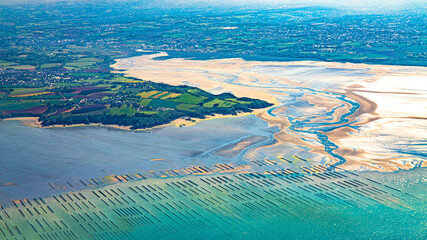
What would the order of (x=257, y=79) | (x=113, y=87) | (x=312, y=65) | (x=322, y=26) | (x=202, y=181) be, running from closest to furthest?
(x=202, y=181)
(x=113, y=87)
(x=257, y=79)
(x=312, y=65)
(x=322, y=26)

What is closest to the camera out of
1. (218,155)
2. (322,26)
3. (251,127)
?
(218,155)

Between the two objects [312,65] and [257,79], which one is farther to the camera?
[312,65]

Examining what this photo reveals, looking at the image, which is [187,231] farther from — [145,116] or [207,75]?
[207,75]

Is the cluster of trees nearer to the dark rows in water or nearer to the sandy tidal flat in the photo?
the sandy tidal flat

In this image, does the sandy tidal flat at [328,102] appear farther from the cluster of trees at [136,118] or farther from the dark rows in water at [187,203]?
the cluster of trees at [136,118]

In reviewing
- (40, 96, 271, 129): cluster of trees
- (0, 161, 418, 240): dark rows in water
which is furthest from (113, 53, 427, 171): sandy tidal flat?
(40, 96, 271, 129): cluster of trees

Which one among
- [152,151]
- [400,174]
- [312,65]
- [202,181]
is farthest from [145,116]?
[312,65]

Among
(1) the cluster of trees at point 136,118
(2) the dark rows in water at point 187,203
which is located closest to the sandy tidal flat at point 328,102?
(2) the dark rows in water at point 187,203

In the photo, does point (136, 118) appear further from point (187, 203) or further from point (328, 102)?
point (328, 102)
